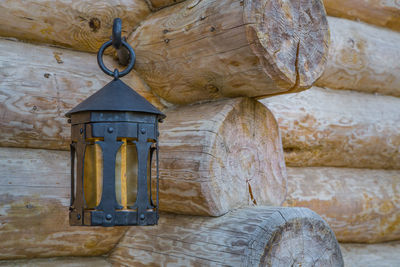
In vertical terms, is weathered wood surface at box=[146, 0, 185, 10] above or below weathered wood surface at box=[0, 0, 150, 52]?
above

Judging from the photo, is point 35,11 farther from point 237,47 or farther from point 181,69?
point 237,47

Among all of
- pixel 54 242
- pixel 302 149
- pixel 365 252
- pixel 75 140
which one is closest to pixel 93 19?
pixel 75 140

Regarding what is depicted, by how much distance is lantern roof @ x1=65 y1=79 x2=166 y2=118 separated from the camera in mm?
1638

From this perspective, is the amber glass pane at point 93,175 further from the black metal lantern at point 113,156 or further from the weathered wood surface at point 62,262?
the weathered wood surface at point 62,262

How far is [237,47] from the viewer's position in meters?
1.83

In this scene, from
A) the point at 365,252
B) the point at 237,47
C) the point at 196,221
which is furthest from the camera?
the point at 365,252

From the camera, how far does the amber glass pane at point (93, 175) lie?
1686mm

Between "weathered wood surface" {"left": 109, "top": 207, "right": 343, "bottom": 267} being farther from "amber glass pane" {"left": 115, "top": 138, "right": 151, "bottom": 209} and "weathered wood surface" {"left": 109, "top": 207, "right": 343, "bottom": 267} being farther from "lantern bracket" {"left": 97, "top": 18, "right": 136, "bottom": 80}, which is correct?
"lantern bracket" {"left": 97, "top": 18, "right": 136, "bottom": 80}

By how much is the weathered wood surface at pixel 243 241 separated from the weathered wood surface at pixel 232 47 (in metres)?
0.55

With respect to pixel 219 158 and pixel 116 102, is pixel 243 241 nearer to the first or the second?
pixel 219 158

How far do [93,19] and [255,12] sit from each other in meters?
0.84

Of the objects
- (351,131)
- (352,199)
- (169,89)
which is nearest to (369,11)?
(351,131)

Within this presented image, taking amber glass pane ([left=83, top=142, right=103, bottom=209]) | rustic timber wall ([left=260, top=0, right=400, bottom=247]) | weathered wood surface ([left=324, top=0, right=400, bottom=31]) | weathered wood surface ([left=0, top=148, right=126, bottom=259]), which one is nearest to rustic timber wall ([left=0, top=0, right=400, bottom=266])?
weathered wood surface ([left=0, top=148, right=126, bottom=259])

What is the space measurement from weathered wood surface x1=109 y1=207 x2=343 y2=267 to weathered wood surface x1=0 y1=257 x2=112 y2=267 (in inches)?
6.7
